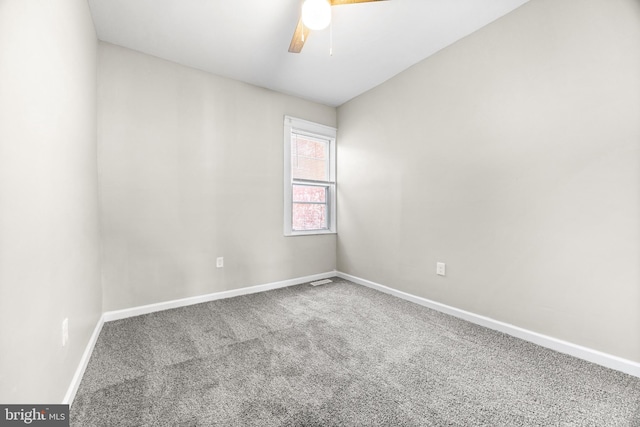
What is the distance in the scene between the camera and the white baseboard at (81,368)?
132cm

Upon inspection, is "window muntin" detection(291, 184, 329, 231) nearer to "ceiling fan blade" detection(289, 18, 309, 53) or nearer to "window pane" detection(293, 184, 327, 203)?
"window pane" detection(293, 184, 327, 203)

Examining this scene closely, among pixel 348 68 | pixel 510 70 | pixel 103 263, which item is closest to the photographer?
pixel 510 70

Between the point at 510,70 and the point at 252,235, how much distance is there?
9.52 feet

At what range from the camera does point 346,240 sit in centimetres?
367

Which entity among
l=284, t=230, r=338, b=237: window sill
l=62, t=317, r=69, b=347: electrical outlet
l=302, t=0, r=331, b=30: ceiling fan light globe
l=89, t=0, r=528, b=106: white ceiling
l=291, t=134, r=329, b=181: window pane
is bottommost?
l=62, t=317, r=69, b=347: electrical outlet

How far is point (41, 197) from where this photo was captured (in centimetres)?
108

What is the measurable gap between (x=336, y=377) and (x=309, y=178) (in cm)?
260

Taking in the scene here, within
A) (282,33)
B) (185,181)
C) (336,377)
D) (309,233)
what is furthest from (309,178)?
(336,377)

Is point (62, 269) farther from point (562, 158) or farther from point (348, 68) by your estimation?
point (562, 158)

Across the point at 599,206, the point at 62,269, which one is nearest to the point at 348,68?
the point at 599,206

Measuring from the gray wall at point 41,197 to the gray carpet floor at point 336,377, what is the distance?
1.13 ft

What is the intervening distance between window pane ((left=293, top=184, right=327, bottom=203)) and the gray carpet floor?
171 centimetres

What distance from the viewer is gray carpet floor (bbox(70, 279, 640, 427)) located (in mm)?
1253

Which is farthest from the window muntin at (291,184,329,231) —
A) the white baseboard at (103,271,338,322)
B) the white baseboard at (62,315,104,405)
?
the white baseboard at (62,315,104,405)
